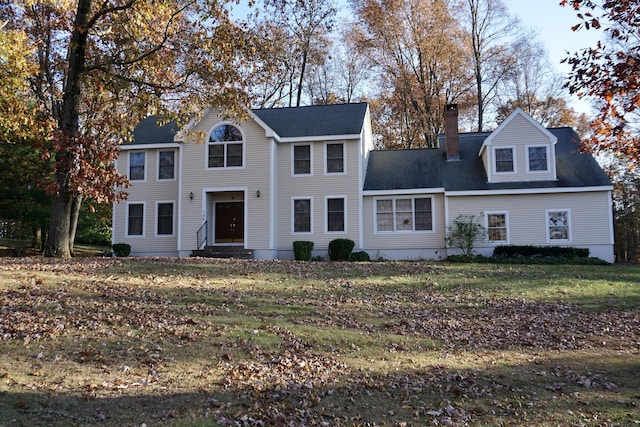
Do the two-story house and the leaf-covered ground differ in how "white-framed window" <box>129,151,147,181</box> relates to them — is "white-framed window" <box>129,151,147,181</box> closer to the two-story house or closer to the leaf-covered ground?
the two-story house

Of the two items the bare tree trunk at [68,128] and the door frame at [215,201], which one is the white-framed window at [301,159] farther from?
the bare tree trunk at [68,128]

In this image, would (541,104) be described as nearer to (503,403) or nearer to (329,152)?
(329,152)

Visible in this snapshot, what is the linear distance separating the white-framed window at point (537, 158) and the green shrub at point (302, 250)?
995 centimetres

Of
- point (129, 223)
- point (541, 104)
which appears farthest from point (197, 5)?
point (541, 104)

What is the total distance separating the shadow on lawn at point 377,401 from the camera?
4426mm

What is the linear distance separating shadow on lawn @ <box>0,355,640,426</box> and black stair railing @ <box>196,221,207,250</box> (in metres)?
15.4

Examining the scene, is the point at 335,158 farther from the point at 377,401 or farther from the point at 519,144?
the point at 377,401

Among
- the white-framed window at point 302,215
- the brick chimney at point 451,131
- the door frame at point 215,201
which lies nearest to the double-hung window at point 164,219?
the door frame at point 215,201

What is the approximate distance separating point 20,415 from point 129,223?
19527 mm

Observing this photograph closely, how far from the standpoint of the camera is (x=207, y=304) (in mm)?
8977

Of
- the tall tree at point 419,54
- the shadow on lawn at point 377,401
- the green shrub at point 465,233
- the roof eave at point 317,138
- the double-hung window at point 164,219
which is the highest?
the tall tree at point 419,54

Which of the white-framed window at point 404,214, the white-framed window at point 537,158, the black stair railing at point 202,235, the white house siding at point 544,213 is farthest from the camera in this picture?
the white-framed window at point 404,214

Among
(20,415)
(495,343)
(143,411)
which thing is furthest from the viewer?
(495,343)

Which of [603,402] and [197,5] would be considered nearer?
[603,402]
